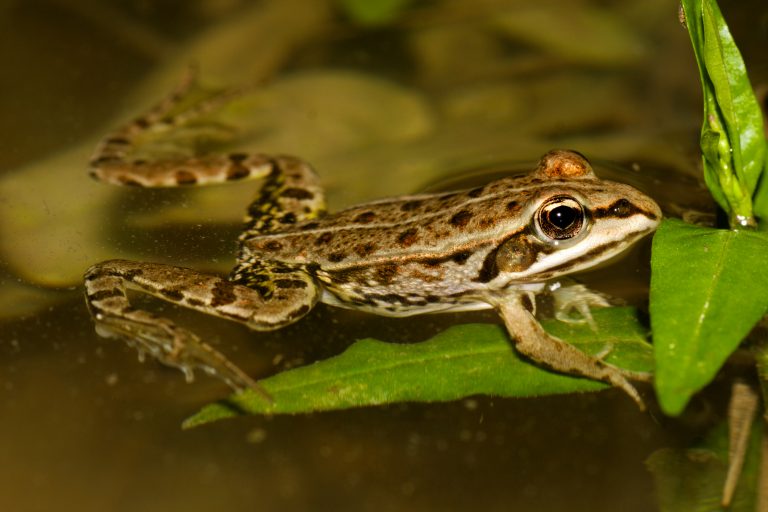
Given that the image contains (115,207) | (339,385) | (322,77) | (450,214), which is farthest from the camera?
(322,77)

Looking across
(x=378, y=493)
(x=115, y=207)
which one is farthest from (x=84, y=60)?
(x=378, y=493)

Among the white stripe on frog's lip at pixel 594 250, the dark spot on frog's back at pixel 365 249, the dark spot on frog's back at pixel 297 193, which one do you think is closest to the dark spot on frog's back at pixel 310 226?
the dark spot on frog's back at pixel 365 249

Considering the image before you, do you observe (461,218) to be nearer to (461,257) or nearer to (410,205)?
(461,257)

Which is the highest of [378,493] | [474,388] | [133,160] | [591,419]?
[133,160]

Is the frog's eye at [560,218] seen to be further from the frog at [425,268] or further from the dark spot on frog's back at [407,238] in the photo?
the dark spot on frog's back at [407,238]

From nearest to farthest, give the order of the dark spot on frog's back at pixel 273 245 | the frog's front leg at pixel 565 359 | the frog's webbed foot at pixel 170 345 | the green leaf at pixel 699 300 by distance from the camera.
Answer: the green leaf at pixel 699 300, the frog's front leg at pixel 565 359, the frog's webbed foot at pixel 170 345, the dark spot on frog's back at pixel 273 245

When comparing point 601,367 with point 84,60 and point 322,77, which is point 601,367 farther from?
point 84,60

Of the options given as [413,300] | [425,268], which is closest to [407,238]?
[425,268]
